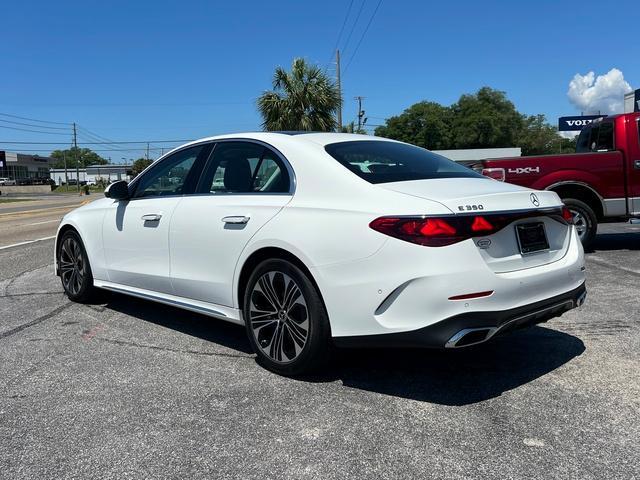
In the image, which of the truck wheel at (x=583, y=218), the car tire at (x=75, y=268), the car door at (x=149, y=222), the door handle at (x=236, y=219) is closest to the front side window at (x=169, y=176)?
the car door at (x=149, y=222)

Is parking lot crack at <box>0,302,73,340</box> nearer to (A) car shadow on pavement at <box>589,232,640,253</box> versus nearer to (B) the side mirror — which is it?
(B) the side mirror

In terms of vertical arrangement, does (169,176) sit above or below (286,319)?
above

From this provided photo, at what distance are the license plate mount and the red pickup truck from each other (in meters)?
5.06

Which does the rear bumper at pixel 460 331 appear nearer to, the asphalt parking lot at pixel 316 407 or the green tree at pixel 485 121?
the asphalt parking lot at pixel 316 407

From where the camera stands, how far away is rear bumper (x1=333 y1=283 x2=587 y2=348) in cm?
312

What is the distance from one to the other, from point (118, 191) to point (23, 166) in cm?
12479

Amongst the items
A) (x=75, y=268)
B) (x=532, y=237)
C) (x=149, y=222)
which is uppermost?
(x=149, y=222)

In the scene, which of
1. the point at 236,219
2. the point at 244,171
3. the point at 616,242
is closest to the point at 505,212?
the point at 236,219

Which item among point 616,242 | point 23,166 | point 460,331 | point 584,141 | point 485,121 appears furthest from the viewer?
point 23,166

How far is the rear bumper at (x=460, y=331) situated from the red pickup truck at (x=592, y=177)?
5.49 meters

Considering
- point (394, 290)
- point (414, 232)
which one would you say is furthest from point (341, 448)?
point (414, 232)

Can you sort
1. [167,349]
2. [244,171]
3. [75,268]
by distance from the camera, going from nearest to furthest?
[244,171] → [167,349] → [75,268]

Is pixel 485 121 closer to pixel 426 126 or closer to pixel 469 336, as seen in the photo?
pixel 426 126

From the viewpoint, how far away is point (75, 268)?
19.7ft
